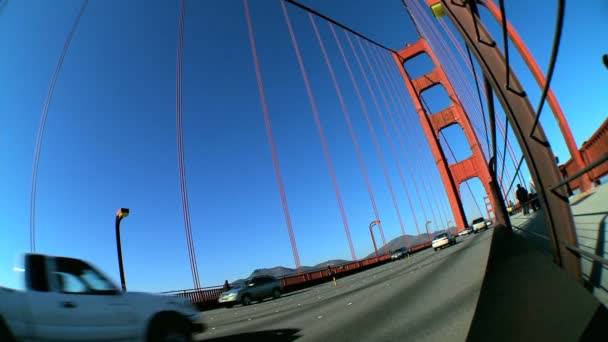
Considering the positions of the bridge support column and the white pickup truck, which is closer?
the bridge support column

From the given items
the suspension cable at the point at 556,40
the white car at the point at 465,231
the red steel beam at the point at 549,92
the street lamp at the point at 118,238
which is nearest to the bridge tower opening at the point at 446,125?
the white car at the point at 465,231

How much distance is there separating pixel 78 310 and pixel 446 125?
47.6m

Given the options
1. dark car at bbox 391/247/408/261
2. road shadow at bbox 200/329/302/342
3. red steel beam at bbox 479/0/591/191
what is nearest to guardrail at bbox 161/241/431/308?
dark car at bbox 391/247/408/261

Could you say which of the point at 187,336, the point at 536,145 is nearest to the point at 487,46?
the point at 536,145

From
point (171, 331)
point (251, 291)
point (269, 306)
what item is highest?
point (171, 331)

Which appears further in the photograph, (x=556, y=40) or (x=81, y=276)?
(x=81, y=276)

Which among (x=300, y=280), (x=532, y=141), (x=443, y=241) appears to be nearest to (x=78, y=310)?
(x=532, y=141)

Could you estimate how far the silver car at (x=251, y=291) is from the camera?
1666cm

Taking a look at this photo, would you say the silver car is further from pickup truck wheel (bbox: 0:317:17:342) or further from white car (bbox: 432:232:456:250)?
white car (bbox: 432:232:456:250)

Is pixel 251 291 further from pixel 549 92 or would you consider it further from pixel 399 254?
pixel 399 254

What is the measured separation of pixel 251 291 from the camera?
17.2 meters

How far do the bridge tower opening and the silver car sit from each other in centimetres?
2719

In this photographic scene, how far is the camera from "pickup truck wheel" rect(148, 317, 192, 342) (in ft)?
14.7

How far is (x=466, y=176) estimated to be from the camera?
42.8 m
